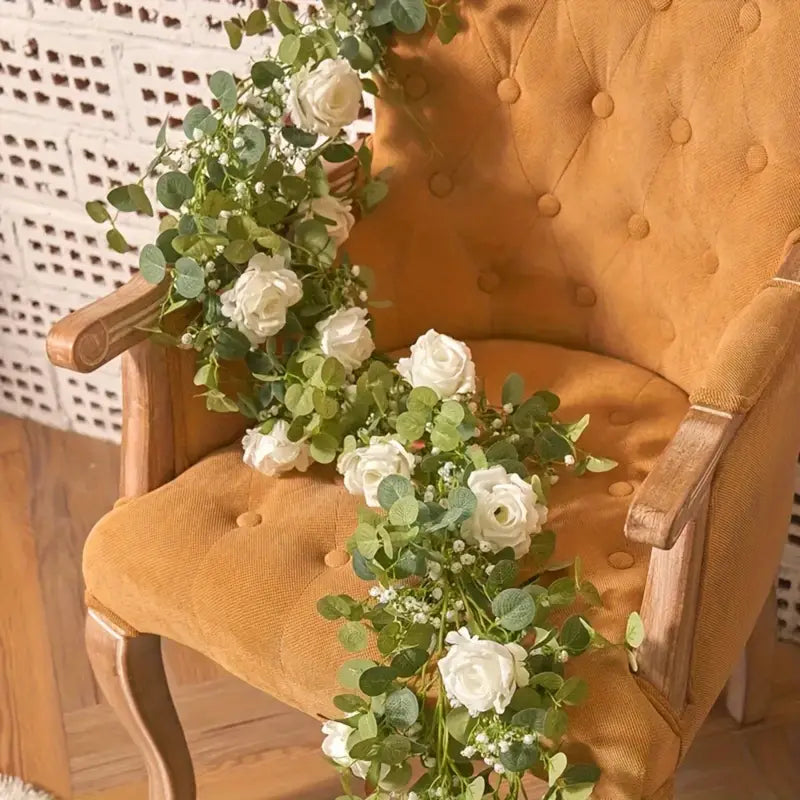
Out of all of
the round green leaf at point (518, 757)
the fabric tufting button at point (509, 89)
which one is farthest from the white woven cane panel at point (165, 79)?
the round green leaf at point (518, 757)

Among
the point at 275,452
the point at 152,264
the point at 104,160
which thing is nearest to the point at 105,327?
the point at 152,264

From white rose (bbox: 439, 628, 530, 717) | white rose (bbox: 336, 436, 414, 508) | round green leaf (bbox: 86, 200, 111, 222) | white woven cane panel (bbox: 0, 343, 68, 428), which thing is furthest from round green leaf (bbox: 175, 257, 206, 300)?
white woven cane panel (bbox: 0, 343, 68, 428)

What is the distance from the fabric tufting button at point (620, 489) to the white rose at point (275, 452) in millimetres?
304

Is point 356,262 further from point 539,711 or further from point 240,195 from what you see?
point 539,711

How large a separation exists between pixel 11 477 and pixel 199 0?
0.91m

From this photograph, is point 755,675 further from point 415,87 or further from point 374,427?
point 415,87

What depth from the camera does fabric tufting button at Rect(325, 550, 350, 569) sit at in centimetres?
100

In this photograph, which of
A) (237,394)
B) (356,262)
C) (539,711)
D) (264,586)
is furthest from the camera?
(356,262)

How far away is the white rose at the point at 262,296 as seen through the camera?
3.39 ft

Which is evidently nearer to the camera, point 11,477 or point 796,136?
point 796,136

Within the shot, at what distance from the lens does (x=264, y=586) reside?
3.20 ft

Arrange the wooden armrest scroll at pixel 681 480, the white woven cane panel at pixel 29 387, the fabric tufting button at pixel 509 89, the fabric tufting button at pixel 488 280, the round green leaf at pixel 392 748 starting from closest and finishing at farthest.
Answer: the wooden armrest scroll at pixel 681 480 → the round green leaf at pixel 392 748 → the fabric tufting button at pixel 509 89 → the fabric tufting button at pixel 488 280 → the white woven cane panel at pixel 29 387

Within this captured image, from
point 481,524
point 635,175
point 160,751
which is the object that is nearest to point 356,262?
point 635,175

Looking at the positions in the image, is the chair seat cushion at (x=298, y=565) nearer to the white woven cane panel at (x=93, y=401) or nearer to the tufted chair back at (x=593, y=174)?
the tufted chair back at (x=593, y=174)
